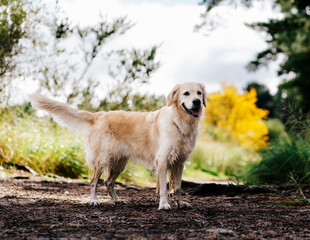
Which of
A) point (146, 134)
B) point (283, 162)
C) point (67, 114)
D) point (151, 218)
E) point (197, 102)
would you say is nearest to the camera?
point (151, 218)

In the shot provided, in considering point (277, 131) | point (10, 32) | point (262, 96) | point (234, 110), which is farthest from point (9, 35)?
point (262, 96)

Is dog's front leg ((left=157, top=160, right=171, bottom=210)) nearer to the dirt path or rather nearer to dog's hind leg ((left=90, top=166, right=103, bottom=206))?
the dirt path

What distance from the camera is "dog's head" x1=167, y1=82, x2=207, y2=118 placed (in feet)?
11.9

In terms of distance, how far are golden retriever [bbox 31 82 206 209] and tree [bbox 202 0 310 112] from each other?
11.8m

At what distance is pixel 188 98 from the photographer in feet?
12.0

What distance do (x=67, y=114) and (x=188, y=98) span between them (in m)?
1.73

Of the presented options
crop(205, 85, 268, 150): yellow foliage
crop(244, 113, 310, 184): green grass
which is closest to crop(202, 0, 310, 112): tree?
crop(205, 85, 268, 150): yellow foliage

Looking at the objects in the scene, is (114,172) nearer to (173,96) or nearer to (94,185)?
(94,185)

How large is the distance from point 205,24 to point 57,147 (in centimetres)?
500

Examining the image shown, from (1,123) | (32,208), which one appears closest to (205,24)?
(1,123)

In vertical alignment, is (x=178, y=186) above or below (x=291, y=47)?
below

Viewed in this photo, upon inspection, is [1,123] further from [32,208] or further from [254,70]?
[254,70]

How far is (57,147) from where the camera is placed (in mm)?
6922

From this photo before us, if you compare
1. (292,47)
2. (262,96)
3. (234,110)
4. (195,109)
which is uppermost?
(262,96)
